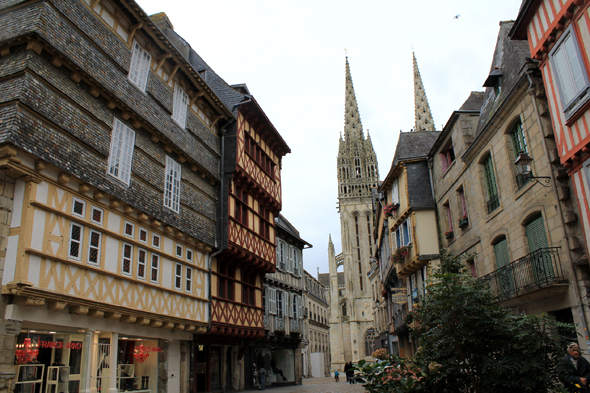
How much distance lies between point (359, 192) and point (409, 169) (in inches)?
2466

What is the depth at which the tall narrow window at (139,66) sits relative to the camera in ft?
38.0

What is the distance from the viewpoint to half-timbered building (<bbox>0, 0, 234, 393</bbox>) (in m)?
8.08

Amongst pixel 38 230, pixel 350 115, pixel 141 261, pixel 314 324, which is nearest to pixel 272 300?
pixel 141 261

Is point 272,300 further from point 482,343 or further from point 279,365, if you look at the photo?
point 482,343

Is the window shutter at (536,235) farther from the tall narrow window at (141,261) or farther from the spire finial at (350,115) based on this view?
the spire finial at (350,115)

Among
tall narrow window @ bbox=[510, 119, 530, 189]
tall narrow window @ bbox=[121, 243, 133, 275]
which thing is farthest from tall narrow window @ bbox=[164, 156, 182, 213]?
tall narrow window @ bbox=[510, 119, 530, 189]

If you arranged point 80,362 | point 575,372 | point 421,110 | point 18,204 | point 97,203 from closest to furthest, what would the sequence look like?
1. point 575,372
2. point 18,204
3. point 80,362
4. point 97,203
5. point 421,110

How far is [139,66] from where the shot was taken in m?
11.9

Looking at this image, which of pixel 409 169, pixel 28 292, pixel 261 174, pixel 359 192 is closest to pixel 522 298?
pixel 409 169

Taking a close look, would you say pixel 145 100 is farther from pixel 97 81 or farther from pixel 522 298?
pixel 522 298

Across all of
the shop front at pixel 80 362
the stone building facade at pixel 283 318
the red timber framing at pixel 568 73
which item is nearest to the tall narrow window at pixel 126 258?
the shop front at pixel 80 362

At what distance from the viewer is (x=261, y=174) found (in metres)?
19.2

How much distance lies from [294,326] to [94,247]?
16.5 m

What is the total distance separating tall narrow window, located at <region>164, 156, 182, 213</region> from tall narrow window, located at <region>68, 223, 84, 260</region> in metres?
3.34
